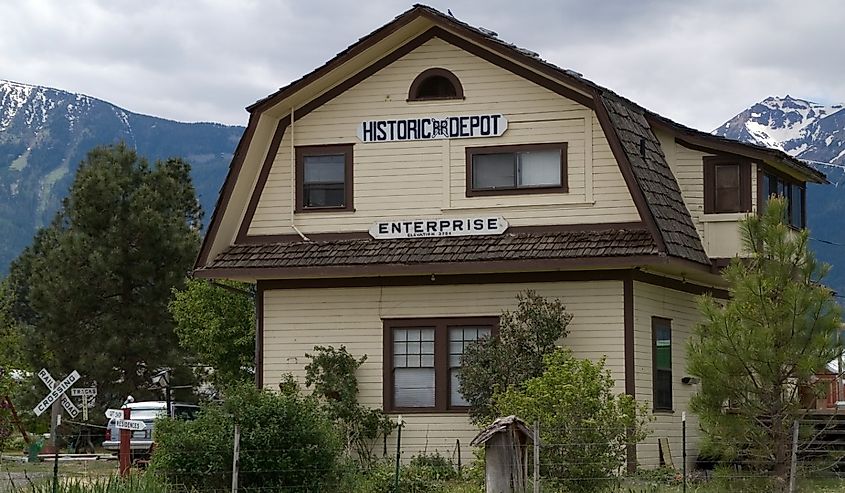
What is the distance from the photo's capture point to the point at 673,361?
1077 inches

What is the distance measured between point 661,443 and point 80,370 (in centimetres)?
2540

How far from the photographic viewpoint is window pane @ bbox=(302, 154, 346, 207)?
27.3m

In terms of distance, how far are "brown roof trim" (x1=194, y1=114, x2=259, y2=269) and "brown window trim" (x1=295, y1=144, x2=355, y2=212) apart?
0.93m

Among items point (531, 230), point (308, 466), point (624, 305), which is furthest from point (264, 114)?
point (308, 466)

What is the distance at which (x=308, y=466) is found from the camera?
792 inches

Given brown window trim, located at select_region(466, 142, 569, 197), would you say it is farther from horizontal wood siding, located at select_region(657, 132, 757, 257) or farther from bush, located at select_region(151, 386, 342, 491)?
bush, located at select_region(151, 386, 342, 491)

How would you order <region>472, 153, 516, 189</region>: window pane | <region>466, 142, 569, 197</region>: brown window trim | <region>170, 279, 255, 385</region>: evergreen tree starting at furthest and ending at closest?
<region>170, 279, 255, 385</region>: evergreen tree < <region>472, 153, 516, 189</region>: window pane < <region>466, 142, 569, 197</region>: brown window trim

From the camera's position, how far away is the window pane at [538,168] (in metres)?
26.3

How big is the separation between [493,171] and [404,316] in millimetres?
2903

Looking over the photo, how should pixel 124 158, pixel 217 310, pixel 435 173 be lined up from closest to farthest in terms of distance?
pixel 435 173 → pixel 217 310 → pixel 124 158

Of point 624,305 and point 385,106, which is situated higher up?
point 385,106

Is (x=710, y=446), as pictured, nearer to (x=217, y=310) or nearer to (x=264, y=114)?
(x=264, y=114)

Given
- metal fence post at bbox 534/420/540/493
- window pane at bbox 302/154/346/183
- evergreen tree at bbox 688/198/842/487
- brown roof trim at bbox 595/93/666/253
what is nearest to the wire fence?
metal fence post at bbox 534/420/540/493

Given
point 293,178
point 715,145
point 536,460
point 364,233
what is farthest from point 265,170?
point 536,460
